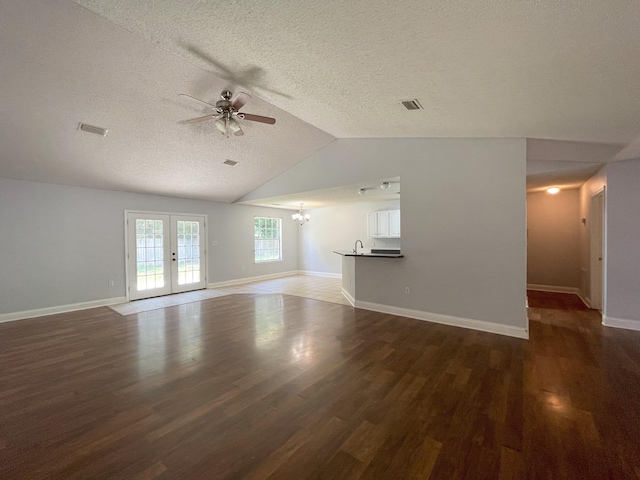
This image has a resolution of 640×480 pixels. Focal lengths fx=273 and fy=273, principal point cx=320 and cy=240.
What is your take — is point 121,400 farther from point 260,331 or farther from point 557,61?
point 557,61

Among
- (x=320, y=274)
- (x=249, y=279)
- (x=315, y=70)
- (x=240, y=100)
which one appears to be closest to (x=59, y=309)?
(x=249, y=279)

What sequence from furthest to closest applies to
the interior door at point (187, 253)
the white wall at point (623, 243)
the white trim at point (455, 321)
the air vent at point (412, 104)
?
the interior door at point (187, 253) < the white wall at point (623, 243) < the white trim at point (455, 321) < the air vent at point (412, 104)

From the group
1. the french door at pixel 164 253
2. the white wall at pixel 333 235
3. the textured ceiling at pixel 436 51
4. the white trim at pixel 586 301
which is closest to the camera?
the textured ceiling at pixel 436 51

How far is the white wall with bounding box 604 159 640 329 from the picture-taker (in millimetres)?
3893

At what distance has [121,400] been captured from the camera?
7.86 ft

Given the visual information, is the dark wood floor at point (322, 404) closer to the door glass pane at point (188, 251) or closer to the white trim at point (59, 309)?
the white trim at point (59, 309)

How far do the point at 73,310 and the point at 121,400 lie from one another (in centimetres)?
437

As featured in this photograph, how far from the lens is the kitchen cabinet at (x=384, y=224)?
25.6 ft

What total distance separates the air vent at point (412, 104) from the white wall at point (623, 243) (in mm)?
3358

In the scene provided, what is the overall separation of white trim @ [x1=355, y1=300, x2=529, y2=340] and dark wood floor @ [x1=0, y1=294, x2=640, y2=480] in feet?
0.58

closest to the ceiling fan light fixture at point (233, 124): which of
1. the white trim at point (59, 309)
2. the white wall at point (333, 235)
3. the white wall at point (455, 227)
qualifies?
the white wall at point (455, 227)

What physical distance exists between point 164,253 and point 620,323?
8841 millimetres

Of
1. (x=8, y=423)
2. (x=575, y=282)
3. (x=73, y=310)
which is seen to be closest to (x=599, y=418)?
(x=8, y=423)

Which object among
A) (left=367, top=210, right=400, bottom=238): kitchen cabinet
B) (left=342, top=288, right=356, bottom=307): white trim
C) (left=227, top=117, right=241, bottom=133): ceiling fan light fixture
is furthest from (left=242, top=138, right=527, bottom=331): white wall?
(left=367, top=210, right=400, bottom=238): kitchen cabinet
